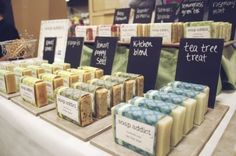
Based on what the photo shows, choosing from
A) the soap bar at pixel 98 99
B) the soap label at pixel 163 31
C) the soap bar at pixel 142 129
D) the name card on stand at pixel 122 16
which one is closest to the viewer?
the soap bar at pixel 142 129

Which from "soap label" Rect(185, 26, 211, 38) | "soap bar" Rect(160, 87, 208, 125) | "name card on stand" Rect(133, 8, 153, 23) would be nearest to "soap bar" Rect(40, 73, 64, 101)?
"soap bar" Rect(160, 87, 208, 125)

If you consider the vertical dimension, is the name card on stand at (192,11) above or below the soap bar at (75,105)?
above

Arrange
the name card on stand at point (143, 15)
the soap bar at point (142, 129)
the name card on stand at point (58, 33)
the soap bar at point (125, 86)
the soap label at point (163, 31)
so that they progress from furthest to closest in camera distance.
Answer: the name card on stand at point (143, 15) < the name card on stand at point (58, 33) < the soap label at point (163, 31) < the soap bar at point (125, 86) < the soap bar at point (142, 129)

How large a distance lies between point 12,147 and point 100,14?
207cm

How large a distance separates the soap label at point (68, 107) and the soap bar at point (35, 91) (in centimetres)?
16

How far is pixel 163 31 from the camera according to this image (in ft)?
3.94

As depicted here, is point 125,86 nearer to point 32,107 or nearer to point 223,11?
point 32,107

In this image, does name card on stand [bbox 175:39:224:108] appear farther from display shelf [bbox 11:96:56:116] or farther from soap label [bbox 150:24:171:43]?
display shelf [bbox 11:96:56:116]

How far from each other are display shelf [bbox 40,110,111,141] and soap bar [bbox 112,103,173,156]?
0.39 ft

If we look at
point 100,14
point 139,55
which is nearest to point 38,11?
point 100,14

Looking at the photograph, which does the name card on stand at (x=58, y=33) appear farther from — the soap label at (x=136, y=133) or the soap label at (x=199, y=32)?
the soap label at (x=136, y=133)

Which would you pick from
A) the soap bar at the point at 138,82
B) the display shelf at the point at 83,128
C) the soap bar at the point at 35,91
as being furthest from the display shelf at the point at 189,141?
the soap bar at the point at 35,91

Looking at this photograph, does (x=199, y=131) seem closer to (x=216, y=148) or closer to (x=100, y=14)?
(x=216, y=148)

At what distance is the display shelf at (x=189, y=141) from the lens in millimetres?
646
